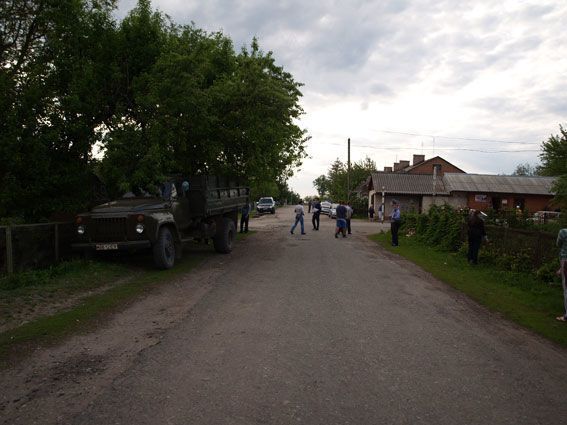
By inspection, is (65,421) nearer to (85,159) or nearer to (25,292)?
(25,292)

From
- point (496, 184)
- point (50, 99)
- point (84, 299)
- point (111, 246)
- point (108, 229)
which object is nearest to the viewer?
point (84, 299)

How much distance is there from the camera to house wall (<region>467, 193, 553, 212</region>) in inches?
1698

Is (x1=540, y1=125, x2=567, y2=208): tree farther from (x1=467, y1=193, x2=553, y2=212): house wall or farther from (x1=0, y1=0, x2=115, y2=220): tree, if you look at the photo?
(x1=467, y1=193, x2=553, y2=212): house wall

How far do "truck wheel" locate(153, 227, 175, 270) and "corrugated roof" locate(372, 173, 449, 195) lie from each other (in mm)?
34128

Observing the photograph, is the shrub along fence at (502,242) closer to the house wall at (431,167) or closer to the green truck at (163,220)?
the green truck at (163,220)

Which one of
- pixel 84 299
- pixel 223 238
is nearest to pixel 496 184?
pixel 223 238

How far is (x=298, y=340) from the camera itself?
5379 mm

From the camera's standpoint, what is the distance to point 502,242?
41.2ft

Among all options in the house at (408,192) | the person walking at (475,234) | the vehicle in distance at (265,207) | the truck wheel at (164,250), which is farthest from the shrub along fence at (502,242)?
the vehicle in distance at (265,207)

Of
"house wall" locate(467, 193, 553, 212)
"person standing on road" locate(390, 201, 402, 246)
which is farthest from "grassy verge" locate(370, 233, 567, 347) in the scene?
"house wall" locate(467, 193, 553, 212)

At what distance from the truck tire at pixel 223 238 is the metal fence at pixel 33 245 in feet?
14.8

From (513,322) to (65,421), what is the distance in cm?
641

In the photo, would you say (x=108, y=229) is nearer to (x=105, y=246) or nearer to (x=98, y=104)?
(x=105, y=246)

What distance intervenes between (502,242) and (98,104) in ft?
38.8
